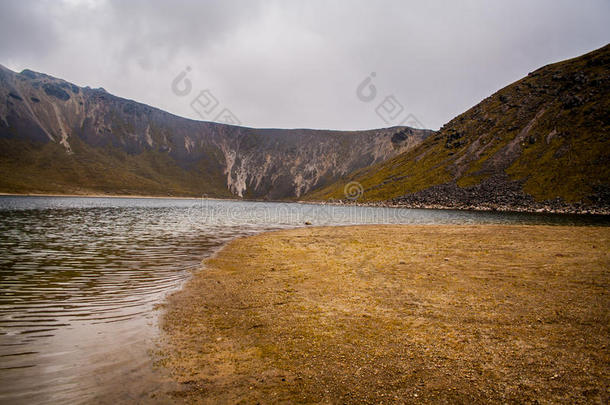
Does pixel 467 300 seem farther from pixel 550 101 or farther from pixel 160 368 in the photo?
pixel 550 101

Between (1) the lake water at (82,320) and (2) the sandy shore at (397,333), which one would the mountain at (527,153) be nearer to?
(2) the sandy shore at (397,333)

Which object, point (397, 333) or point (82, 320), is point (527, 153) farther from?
point (82, 320)

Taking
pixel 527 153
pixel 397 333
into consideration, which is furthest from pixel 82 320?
pixel 527 153

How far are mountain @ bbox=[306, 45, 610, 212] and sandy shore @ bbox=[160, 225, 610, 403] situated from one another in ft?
310

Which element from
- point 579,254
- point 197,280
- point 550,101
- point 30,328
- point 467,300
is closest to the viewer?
point 30,328

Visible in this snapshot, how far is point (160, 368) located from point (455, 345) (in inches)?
300

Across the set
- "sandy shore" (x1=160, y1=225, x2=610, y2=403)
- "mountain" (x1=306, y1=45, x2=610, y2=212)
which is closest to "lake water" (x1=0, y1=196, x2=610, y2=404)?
"sandy shore" (x1=160, y1=225, x2=610, y2=403)

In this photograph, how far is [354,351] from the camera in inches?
304

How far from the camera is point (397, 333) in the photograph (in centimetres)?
871

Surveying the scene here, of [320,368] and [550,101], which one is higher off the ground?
[550,101]

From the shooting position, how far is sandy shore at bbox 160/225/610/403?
6113 millimetres

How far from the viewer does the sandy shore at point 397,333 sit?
20.1 ft

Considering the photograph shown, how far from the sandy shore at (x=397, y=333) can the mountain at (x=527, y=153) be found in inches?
3716

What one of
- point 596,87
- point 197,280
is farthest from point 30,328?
point 596,87
